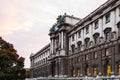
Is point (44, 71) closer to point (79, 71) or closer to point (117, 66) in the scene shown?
point (79, 71)

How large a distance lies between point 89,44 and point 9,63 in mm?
17354

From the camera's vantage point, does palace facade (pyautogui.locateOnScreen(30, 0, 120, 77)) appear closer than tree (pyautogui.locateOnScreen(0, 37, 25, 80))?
Yes

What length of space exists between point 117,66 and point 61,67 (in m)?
27.4

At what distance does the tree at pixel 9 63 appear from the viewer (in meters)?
52.3

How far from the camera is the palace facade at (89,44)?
46.6m

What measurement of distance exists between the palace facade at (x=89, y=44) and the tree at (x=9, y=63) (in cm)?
1430

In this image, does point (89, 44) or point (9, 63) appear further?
point (89, 44)

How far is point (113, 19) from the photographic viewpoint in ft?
153

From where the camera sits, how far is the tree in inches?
2061

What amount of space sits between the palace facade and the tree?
1430cm

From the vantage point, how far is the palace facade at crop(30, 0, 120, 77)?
4659 cm

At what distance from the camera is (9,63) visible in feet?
174

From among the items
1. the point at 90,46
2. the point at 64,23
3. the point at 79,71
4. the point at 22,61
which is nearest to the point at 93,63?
the point at 90,46

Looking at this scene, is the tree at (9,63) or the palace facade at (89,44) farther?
the tree at (9,63)
